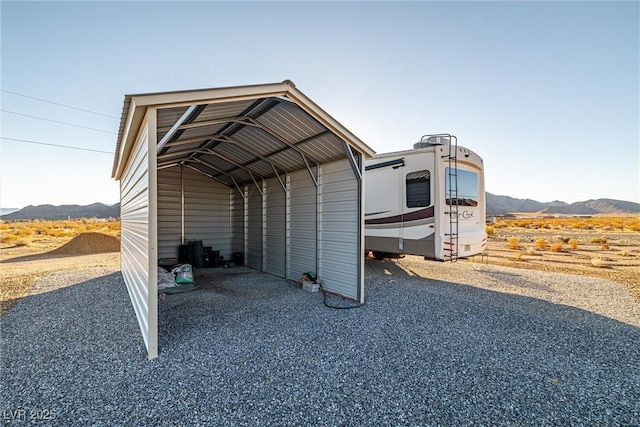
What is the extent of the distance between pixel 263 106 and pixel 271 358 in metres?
3.91

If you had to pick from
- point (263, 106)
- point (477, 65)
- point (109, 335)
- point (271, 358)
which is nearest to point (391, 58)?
point (477, 65)

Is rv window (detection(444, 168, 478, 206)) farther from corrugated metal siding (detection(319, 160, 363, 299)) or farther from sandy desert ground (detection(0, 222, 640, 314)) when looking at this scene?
sandy desert ground (detection(0, 222, 640, 314))

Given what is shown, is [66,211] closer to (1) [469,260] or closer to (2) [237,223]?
(2) [237,223]

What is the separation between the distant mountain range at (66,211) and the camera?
76812mm

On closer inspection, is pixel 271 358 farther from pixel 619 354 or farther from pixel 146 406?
pixel 619 354

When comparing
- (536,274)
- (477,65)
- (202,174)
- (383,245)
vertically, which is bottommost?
(536,274)

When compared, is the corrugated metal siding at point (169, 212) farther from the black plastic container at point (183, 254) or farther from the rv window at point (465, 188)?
the rv window at point (465, 188)

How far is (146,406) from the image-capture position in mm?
2518

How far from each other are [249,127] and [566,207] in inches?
4911

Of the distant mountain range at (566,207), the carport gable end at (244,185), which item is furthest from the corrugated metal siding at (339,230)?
the distant mountain range at (566,207)

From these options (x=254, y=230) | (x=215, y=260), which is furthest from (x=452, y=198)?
(x=215, y=260)

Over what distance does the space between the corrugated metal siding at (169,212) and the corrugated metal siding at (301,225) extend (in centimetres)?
496

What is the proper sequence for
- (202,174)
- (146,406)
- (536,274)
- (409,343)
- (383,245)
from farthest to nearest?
(202,174)
(536,274)
(383,245)
(409,343)
(146,406)

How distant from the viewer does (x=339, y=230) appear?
20.4 feet
